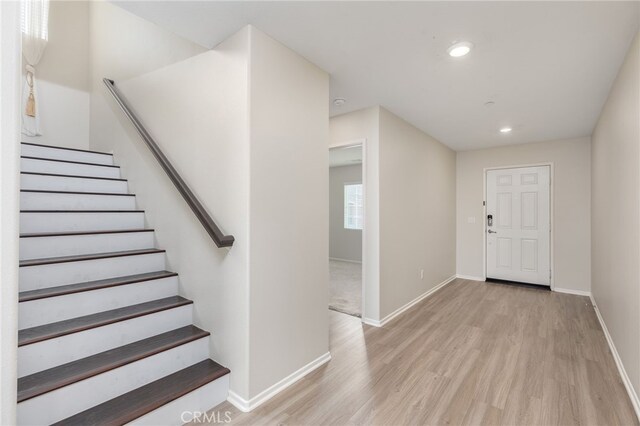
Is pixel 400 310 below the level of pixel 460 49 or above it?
below

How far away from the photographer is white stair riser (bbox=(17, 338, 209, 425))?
55.9 inches

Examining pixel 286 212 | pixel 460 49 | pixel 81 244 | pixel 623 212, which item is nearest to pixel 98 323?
pixel 81 244

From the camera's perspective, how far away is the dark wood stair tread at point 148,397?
4.92 feet

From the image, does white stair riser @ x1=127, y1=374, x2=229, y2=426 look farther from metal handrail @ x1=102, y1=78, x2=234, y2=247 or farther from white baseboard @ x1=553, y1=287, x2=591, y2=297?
white baseboard @ x1=553, y1=287, x2=591, y2=297

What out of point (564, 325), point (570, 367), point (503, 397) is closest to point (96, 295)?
point (503, 397)

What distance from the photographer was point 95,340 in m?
1.77

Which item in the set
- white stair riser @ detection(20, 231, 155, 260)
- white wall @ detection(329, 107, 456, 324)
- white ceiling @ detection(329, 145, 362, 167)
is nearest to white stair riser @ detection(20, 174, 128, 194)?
white stair riser @ detection(20, 231, 155, 260)

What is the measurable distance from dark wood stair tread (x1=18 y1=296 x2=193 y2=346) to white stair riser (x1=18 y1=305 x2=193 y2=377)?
0.08 ft

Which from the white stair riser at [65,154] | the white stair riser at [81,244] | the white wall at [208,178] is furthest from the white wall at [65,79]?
the white stair riser at [81,244]

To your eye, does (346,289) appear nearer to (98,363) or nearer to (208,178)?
(208,178)

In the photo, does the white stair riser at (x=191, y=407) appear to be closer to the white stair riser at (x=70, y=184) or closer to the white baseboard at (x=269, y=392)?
the white baseboard at (x=269, y=392)

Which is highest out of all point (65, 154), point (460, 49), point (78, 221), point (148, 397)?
point (460, 49)

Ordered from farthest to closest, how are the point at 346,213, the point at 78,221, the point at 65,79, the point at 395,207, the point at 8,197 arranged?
the point at 346,213
the point at 65,79
the point at 395,207
the point at 78,221
the point at 8,197

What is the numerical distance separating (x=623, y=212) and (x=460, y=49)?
1762 millimetres
